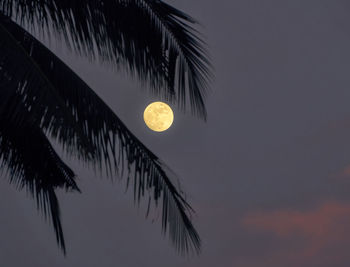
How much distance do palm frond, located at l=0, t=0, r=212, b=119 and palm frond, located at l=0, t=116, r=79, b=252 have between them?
0.79 m

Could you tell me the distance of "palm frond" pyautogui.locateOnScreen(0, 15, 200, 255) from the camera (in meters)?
3.33

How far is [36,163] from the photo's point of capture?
166 inches

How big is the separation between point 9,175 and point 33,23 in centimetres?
148

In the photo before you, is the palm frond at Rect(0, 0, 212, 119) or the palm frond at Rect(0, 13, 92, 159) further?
the palm frond at Rect(0, 0, 212, 119)

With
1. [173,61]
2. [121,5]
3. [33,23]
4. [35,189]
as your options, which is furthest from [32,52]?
[35,189]

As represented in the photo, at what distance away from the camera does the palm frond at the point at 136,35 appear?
11.5 feet

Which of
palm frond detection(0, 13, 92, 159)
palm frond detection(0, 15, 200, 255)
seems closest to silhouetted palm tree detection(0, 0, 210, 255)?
palm frond detection(0, 15, 200, 255)

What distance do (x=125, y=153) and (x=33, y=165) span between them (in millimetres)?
1151

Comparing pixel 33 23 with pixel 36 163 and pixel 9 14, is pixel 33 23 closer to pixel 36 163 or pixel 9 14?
pixel 9 14

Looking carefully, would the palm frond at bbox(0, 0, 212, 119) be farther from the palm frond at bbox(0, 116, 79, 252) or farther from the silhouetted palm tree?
the palm frond at bbox(0, 116, 79, 252)

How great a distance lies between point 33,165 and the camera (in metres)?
4.21

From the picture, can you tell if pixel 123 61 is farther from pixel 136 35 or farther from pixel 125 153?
pixel 125 153

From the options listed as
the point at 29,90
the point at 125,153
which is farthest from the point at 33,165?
the point at 29,90

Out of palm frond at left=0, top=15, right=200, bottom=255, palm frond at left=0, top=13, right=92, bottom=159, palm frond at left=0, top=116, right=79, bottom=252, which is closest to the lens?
palm frond at left=0, top=13, right=92, bottom=159
